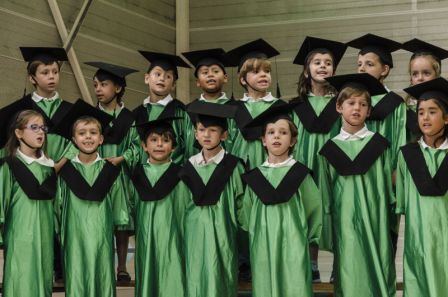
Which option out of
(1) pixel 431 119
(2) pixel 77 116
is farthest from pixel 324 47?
(2) pixel 77 116

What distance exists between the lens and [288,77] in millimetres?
11609

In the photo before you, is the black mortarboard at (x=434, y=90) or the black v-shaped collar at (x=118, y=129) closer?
the black mortarboard at (x=434, y=90)

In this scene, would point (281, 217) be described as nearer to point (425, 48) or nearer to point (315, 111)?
point (315, 111)

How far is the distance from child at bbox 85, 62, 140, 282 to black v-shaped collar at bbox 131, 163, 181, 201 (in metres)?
0.23

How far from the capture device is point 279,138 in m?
5.20

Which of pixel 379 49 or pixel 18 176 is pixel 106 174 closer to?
pixel 18 176

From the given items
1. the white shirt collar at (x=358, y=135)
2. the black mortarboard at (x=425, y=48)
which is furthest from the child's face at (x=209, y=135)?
the black mortarboard at (x=425, y=48)

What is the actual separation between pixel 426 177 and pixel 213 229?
4.65ft

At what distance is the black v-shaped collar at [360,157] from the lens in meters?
5.26

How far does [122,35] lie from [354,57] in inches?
126

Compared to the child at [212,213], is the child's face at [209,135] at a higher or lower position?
higher

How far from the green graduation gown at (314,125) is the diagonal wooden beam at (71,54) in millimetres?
5078

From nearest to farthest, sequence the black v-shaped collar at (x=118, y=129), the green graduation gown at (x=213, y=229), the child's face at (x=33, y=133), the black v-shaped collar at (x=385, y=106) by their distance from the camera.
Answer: the green graduation gown at (x=213, y=229)
the child's face at (x=33, y=133)
the black v-shaped collar at (x=385, y=106)
the black v-shaped collar at (x=118, y=129)

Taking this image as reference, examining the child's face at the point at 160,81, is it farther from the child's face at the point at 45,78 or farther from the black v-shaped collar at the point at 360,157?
the black v-shaped collar at the point at 360,157
